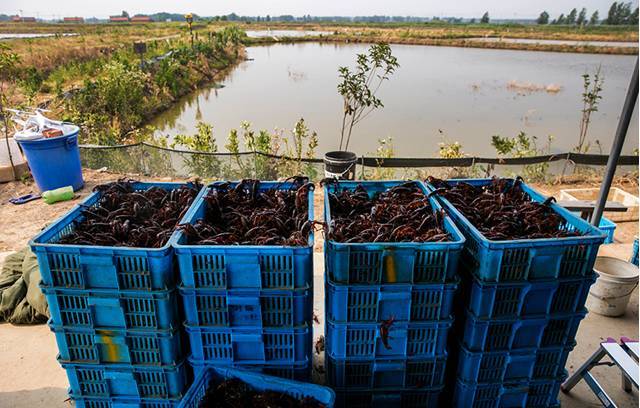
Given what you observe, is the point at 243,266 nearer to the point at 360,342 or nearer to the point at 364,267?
the point at 364,267

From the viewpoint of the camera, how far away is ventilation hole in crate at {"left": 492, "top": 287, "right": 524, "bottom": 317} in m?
2.49

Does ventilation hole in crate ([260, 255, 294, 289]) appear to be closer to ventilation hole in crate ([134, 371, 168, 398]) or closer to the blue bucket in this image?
ventilation hole in crate ([134, 371, 168, 398])

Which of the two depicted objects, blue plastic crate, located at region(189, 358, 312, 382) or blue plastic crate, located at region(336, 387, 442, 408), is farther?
blue plastic crate, located at region(336, 387, 442, 408)

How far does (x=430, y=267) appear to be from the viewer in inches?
96.0

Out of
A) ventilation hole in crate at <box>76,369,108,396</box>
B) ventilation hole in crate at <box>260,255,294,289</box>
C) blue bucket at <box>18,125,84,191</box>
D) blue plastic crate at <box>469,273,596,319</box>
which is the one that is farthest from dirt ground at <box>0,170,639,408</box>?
blue bucket at <box>18,125,84,191</box>

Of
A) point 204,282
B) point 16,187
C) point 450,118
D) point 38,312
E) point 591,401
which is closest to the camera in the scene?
point 204,282

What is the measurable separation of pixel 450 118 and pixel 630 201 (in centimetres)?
873

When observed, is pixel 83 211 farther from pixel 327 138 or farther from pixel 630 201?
pixel 327 138

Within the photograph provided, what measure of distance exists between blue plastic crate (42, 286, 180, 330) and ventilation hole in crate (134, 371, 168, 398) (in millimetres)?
356

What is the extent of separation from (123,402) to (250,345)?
92 cm

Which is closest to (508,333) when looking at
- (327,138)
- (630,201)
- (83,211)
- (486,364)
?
(486,364)

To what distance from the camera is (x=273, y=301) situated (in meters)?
2.47

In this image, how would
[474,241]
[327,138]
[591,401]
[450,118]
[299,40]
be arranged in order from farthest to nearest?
[299,40], [450,118], [327,138], [591,401], [474,241]

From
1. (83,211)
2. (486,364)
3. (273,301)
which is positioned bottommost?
(486,364)
